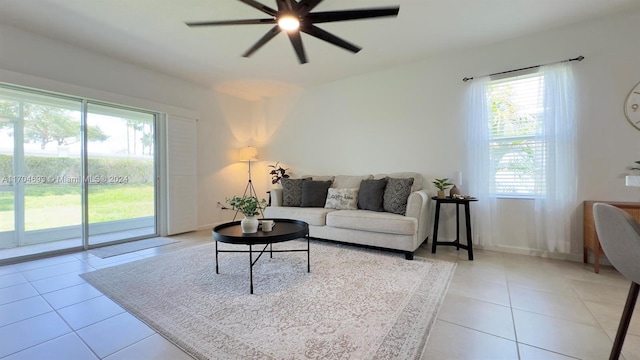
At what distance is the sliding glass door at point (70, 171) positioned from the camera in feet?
11.4

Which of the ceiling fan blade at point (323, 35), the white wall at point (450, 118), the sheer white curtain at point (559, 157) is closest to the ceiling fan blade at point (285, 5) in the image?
the ceiling fan blade at point (323, 35)

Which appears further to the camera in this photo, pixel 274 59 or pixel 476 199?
pixel 274 59

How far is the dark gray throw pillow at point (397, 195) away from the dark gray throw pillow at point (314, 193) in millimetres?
979

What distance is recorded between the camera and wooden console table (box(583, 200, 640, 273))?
233 centimetres

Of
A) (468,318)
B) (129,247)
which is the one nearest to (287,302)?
(468,318)

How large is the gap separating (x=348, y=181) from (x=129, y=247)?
123 inches

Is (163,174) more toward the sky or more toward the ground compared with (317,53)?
more toward the ground

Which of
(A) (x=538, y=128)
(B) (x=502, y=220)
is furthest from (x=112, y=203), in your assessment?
(A) (x=538, y=128)

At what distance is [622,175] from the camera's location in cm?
267

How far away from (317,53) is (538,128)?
278cm

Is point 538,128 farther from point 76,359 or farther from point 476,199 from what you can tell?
point 76,359

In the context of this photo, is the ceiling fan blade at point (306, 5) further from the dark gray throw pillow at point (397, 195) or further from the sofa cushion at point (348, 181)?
the sofa cushion at point (348, 181)

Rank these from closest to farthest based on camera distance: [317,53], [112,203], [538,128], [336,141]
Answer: [538,128], [317,53], [112,203], [336,141]

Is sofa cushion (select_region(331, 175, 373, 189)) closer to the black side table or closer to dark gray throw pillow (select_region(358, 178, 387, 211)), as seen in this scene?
dark gray throw pillow (select_region(358, 178, 387, 211))
